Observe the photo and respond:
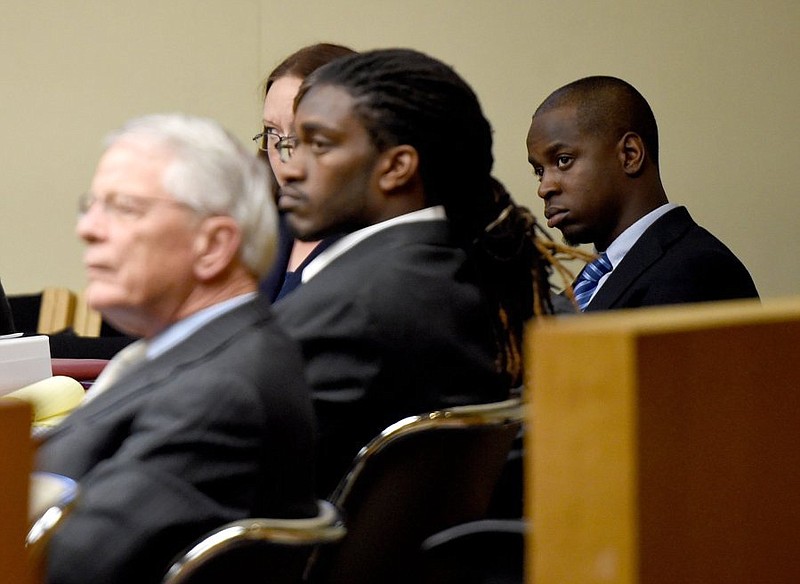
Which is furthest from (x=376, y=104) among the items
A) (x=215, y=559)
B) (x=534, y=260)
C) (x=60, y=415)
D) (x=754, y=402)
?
(x=754, y=402)

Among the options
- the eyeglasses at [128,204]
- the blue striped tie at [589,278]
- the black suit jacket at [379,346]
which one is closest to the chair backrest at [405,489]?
the black suit jacket at [379,346]

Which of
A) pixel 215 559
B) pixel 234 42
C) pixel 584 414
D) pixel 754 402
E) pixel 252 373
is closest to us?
pixel 584 414

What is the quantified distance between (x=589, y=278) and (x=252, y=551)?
222 cm

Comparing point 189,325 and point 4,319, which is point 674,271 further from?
point 189,325

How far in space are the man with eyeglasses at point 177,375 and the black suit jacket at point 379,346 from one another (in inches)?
10.7

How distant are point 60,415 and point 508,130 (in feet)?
9.75

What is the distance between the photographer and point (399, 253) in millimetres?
2080

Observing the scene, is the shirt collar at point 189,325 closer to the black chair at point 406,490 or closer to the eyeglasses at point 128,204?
the eyeglasses at point 128,204

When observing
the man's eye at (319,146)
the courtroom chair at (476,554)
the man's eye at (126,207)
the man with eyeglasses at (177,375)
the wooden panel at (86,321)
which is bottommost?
the wooden panel at (86,321)

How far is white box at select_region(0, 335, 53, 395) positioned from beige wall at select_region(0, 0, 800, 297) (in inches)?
106

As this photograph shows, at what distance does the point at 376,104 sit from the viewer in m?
2.23

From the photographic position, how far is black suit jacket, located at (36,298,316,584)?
1.46 metres

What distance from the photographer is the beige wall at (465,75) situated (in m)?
4.67

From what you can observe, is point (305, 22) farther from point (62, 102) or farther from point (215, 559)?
point (215, 559)
